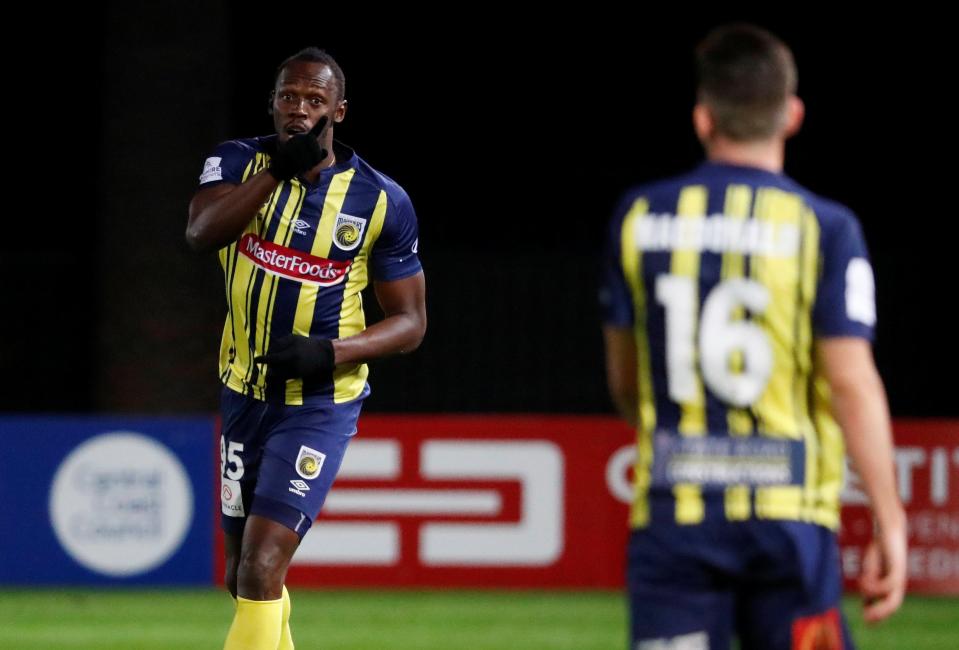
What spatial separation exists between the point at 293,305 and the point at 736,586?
7.88ft

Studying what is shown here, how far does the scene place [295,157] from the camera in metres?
5.07

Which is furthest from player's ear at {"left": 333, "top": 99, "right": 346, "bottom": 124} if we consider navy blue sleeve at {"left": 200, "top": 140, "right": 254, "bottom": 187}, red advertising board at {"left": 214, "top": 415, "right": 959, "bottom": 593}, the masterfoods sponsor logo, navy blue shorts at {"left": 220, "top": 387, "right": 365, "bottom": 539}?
red advertising board at {"left": 214, "top": 415, "right": 959, "bottom": 593}

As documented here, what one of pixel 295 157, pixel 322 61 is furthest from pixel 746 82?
pixel 322 61

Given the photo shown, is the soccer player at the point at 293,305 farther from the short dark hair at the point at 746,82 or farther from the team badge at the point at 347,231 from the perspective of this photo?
the short dark hair at the point at 746,82

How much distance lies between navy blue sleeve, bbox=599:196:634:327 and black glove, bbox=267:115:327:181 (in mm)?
1853

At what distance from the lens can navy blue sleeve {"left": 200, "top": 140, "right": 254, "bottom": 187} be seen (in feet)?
17.8

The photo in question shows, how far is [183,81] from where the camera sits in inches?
488

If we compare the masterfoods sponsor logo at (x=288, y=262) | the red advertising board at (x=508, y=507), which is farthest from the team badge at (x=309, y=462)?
the red advertising board at (x=508, y=507)

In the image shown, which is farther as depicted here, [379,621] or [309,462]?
[379,621]

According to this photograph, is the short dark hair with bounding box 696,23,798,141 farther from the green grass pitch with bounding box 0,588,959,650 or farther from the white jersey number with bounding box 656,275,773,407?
the green grass pitch with bounding box 0,588,959,650

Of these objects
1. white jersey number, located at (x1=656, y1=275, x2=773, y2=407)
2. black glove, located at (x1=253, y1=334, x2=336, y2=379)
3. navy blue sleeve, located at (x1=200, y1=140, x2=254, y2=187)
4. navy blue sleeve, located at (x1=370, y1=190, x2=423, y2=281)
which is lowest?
black glove, located at (x1=253, y1=334, x2=336, y2=379)

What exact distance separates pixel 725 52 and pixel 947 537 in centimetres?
722

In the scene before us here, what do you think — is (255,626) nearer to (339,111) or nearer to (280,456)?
(280,456)

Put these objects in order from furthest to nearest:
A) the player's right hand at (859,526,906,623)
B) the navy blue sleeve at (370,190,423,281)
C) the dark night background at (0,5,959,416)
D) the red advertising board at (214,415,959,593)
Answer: the dark night background at (0,5,959,416) → the red advertising board at (214,415,959,593) → the navy blue sleeve at (370,190,423,281) → the player's right hand at (859,526,906,623)
